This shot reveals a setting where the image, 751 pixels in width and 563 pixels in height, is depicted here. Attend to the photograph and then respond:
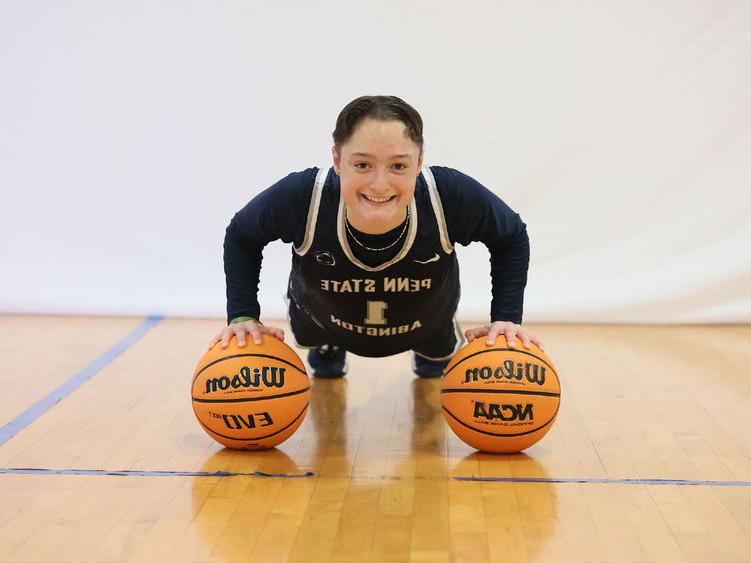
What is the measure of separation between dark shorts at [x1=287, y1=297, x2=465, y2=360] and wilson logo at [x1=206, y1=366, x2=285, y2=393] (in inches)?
21.4

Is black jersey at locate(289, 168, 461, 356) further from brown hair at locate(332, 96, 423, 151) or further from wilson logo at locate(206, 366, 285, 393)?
wilson logo at locate(206, 366, 285, 393)

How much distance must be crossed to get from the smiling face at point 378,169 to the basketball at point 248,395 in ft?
1.75

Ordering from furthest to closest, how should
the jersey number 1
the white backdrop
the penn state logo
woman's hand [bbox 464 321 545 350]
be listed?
the white backdrop
the jersey number 1
the penn state logo
woman's hand [bbox 464 321 545 350]

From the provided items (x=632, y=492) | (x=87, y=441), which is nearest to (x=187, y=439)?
(x=87, y=441)

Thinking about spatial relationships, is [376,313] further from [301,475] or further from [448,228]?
[301,475]

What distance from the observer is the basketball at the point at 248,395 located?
9.62 ft

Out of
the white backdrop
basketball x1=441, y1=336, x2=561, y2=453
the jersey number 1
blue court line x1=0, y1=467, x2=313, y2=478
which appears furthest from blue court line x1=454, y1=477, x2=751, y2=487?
the white backdrop

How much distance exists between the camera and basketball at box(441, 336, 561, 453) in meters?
2.90

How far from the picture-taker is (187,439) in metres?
3.18

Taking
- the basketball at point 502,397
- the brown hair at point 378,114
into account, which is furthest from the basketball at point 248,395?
the brown hair at point 378,114

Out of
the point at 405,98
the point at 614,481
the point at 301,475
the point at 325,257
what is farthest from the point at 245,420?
the point at 405,98

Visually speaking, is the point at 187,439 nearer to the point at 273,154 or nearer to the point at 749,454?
the point at 749,454

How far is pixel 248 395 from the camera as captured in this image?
2.92 metres

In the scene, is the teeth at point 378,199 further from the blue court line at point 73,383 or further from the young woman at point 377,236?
the blue court line at point 73,383
